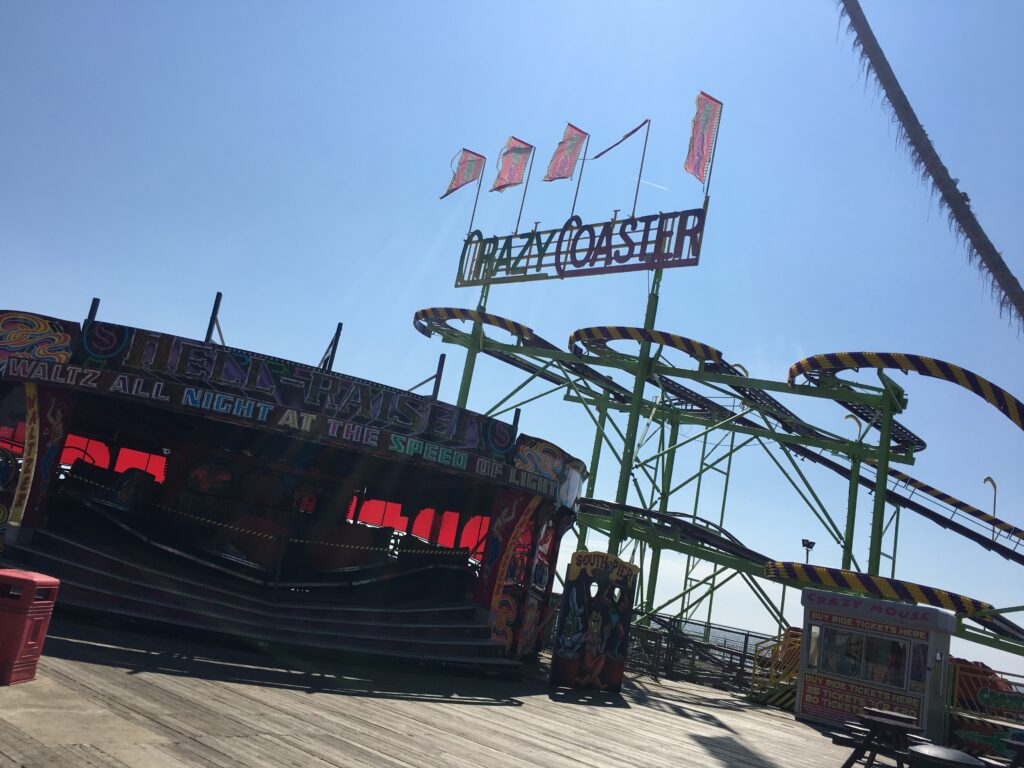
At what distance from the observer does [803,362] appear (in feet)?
73.2

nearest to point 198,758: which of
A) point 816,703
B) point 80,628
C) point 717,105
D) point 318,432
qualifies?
point 80,628

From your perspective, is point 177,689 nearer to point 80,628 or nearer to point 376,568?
point 80,628

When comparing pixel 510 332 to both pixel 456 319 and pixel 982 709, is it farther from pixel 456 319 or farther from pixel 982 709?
pixel 982 709

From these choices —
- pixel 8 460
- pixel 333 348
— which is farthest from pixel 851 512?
pixel 8 460

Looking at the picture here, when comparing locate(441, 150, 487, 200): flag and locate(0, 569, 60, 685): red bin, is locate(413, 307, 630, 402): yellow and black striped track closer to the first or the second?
locate(441, 150, 487, 200): flag

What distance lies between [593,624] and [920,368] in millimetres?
11355

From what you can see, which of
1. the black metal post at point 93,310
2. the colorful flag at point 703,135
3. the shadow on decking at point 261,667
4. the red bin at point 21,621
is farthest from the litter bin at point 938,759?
the colorful flag at point 703,135

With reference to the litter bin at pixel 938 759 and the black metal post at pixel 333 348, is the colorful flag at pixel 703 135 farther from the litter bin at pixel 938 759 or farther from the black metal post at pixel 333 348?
the litter bin at pixel 938 759

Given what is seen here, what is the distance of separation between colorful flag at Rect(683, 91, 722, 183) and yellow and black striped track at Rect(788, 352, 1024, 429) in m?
6.39

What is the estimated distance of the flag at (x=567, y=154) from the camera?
27109mm

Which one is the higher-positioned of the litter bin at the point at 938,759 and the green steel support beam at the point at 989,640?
the green steel support beam at the point at 989,640

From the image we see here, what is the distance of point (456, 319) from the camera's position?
28578 millimetres

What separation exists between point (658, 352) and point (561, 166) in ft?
24.6

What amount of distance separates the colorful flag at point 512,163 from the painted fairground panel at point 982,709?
65.0ft
